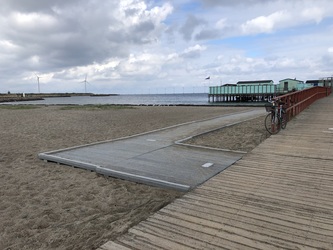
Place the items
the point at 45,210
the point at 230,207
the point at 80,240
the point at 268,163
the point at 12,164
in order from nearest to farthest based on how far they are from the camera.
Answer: the point at 80,240
the point at 230,207
the point at 45,210
the point at 268,163
the point at 12,164

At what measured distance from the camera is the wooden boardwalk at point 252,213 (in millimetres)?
2926

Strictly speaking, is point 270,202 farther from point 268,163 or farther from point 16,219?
point 16,219

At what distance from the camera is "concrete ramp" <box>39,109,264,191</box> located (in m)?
5.19

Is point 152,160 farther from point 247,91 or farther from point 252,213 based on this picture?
point 247,91

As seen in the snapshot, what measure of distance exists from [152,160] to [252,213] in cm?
→ 316

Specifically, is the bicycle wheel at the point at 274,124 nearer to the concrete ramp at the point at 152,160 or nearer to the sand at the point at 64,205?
the sand at the point at 64,205

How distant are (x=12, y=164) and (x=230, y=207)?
544cm

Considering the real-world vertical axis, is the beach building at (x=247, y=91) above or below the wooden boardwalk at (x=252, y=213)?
above

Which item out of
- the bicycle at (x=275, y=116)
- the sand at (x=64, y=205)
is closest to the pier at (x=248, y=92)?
the bicycle at (x=275, y=116)

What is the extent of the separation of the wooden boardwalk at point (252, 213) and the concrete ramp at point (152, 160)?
0.48m

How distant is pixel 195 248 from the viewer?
281cm

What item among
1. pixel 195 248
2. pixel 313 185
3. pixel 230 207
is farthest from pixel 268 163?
pixel 195 248

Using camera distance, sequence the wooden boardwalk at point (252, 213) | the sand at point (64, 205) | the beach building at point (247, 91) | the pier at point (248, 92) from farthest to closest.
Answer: the beach building at point (247, 91)
the pier at point (248, 92)
the sand at point (64, 205)
the wooden boardwalk at point (252, 213)

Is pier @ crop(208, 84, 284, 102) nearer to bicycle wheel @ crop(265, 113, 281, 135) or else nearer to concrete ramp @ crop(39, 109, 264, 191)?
bicycle wheel @ crop(265, 113, 281, 135)
